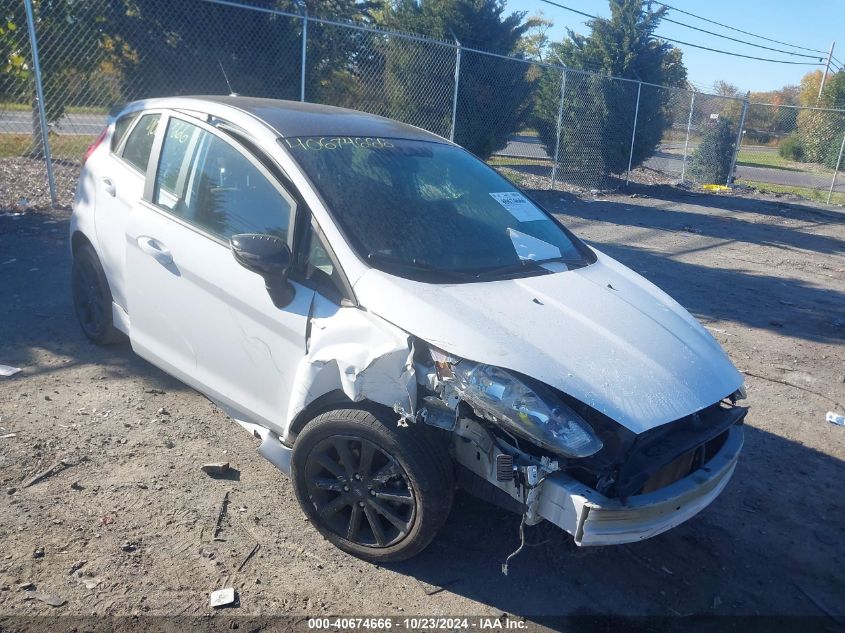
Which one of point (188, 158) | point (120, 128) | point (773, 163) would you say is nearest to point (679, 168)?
point (773, 163)

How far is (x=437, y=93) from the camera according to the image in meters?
13.0

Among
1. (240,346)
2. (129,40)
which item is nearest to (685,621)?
(240,346)

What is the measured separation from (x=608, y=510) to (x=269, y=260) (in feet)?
5.55

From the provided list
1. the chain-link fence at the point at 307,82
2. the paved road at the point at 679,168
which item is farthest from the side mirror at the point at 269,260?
the paved road at the point at 679,168

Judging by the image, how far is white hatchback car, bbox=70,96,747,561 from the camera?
2.75 m

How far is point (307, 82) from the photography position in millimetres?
10766

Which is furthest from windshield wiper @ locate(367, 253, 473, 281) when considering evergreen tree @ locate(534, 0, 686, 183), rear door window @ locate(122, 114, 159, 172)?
evergreen tree @ locate(534, 0, 686, 183)

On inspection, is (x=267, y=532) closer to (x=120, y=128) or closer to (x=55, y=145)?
(x=120, y=128)

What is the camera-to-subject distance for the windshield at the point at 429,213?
332cm

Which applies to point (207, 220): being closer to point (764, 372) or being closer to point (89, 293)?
point (89, 293)

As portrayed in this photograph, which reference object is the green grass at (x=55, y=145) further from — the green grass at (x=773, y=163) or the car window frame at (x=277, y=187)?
the green grass at (x=773, y=163)

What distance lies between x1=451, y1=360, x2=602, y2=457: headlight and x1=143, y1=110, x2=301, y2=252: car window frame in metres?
1.11

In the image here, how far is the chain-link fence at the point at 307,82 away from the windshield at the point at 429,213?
1882mm

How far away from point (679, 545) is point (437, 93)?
1086 centimetres
